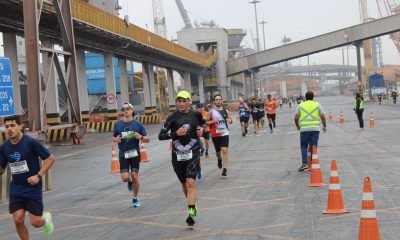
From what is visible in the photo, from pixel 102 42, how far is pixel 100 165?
2355cm

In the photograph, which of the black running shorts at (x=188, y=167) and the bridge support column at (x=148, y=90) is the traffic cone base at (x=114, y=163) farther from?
the bridge support column at (x=148, y=90)

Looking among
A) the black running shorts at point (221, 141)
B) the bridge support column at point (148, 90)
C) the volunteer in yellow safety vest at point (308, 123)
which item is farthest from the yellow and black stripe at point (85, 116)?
the volunteer in yellow safety vest at point (308, 123)

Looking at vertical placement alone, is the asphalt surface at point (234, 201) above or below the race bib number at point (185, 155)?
below

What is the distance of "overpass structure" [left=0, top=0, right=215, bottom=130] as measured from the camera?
80.5 ft

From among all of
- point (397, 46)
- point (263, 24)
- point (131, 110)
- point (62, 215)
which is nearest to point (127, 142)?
point (131, 110)

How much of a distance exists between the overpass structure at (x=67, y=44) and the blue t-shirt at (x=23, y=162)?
1842 cm

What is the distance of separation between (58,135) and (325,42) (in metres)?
43.5

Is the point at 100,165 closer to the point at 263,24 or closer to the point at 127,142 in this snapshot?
the point at 127,142

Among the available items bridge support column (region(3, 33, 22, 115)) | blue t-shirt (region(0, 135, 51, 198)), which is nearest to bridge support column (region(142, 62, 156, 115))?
bridge support column (region(3, 33, 22, 115))

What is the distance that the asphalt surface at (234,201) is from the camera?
7543 mm

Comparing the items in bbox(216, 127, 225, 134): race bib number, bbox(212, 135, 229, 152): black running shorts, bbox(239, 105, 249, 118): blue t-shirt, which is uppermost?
bbox(239, 105, 249, 118): blue t-shirt

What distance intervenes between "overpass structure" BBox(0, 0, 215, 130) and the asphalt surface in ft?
27.3

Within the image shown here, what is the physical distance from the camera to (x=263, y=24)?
148125 millimetres

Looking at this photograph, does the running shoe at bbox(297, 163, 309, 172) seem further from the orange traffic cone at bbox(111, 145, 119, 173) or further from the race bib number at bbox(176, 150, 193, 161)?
the orange traffic cone at bbox(111, 145, 119, 173)
